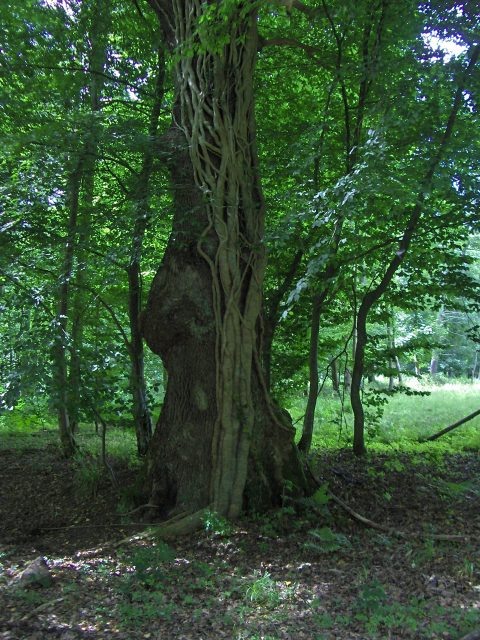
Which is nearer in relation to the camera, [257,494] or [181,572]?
[181,572]

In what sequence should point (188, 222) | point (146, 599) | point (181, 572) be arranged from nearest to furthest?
point (146, 599)
point (181, 572)
point (188, 222)

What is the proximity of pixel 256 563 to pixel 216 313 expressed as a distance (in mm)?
2407

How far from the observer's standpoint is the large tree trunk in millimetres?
5555

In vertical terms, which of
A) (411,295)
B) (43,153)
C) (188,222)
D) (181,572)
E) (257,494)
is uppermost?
(43,153)

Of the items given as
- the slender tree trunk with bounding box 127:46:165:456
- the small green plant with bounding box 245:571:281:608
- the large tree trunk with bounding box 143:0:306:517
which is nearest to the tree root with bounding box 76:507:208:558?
the large tree trunk with bounding box 143:0:306:517

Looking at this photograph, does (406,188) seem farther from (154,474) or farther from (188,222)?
(154,474)

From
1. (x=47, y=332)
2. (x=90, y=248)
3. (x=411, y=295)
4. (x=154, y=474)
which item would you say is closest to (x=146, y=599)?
(x=154, y=474)

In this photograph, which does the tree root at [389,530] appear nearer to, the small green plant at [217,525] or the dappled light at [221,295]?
the dappled light at [221,295]

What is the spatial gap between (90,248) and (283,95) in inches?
153

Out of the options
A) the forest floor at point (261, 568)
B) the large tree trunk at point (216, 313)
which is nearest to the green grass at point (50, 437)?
the forest floor at point (261, 568)

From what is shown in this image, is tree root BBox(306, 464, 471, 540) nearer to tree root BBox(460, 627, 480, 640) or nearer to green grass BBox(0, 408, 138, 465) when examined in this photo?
tree root BBox(460, 627, 480, 640)

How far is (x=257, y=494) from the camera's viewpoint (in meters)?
5.59

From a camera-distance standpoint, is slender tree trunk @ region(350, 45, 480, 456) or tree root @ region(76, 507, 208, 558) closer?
tree root @ region(76, 507, 208, 558)

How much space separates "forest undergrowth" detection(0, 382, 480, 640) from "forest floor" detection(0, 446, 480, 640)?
13 millimetres
